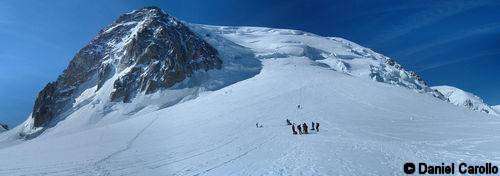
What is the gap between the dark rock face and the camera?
9819cm

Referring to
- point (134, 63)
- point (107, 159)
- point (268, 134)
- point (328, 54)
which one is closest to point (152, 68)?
point (134, 63)

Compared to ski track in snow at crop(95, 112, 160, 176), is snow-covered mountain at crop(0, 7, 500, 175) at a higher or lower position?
higher

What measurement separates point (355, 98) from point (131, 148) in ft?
103

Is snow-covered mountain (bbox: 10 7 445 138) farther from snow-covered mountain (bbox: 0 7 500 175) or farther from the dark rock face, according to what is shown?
snow-covered mountain (bbox: 0 7 500 175)

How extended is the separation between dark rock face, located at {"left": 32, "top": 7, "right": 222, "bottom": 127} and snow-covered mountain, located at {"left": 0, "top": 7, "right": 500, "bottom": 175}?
13.0 inches

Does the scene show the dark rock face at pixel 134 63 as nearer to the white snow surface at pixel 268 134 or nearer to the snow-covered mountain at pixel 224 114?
the snow-covered mountain at pixel 224 114

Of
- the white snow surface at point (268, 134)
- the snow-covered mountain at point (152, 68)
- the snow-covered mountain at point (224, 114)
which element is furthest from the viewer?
the snow-covered mountain at point (152, 68)

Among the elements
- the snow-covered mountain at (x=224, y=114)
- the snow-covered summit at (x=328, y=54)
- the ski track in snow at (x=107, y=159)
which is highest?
the snow-covered summit at (x=328, y=54)

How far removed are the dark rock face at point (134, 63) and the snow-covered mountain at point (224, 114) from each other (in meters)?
0.33

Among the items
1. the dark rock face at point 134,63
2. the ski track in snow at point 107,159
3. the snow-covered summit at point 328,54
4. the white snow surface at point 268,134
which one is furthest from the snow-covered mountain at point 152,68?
the ski track in snow at point 107,159

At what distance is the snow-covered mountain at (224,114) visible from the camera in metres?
26.6

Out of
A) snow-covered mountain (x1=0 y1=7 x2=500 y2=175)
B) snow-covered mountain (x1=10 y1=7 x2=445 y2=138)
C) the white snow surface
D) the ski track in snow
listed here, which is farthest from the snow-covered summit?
the ski track in snow

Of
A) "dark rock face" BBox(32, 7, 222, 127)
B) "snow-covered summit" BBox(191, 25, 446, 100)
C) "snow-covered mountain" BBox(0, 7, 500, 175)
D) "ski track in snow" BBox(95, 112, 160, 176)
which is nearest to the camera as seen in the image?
"ski track in snow" BBox(95, 112, 160, 176)

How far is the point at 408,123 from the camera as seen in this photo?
42.6 metres
